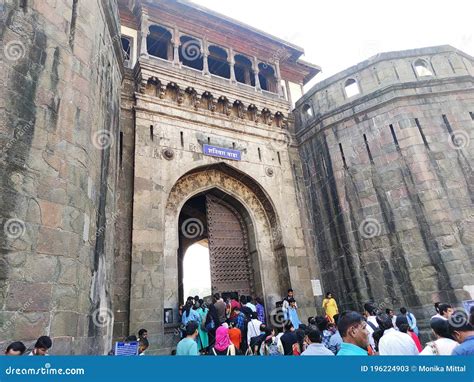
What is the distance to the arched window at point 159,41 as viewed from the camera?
40.6ft

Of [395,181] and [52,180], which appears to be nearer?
[52,180]

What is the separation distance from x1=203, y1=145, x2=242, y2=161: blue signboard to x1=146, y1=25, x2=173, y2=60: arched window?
12.8 ft

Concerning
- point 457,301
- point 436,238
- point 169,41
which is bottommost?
point 457,301

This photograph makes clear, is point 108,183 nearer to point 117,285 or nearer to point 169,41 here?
point 117,285

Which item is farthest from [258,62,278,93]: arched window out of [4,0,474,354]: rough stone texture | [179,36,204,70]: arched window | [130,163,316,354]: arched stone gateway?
[130,163,316,354]: arched stone gateway

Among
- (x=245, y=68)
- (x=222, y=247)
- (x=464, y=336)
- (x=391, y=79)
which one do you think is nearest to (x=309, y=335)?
(x=464, y=336)

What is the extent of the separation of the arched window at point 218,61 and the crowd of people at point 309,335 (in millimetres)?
10315

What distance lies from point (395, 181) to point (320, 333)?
796 cm

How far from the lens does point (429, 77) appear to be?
1125cm

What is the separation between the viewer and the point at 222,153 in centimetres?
1148

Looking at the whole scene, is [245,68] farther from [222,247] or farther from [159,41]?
[222,247]

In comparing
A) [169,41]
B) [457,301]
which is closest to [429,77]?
[457,301]

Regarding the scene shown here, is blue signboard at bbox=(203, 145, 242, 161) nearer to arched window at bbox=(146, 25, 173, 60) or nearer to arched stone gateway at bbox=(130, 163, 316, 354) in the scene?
arched stone gateway at bbox=(130, 163, 316, 354)

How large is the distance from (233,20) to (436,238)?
36.5ft
